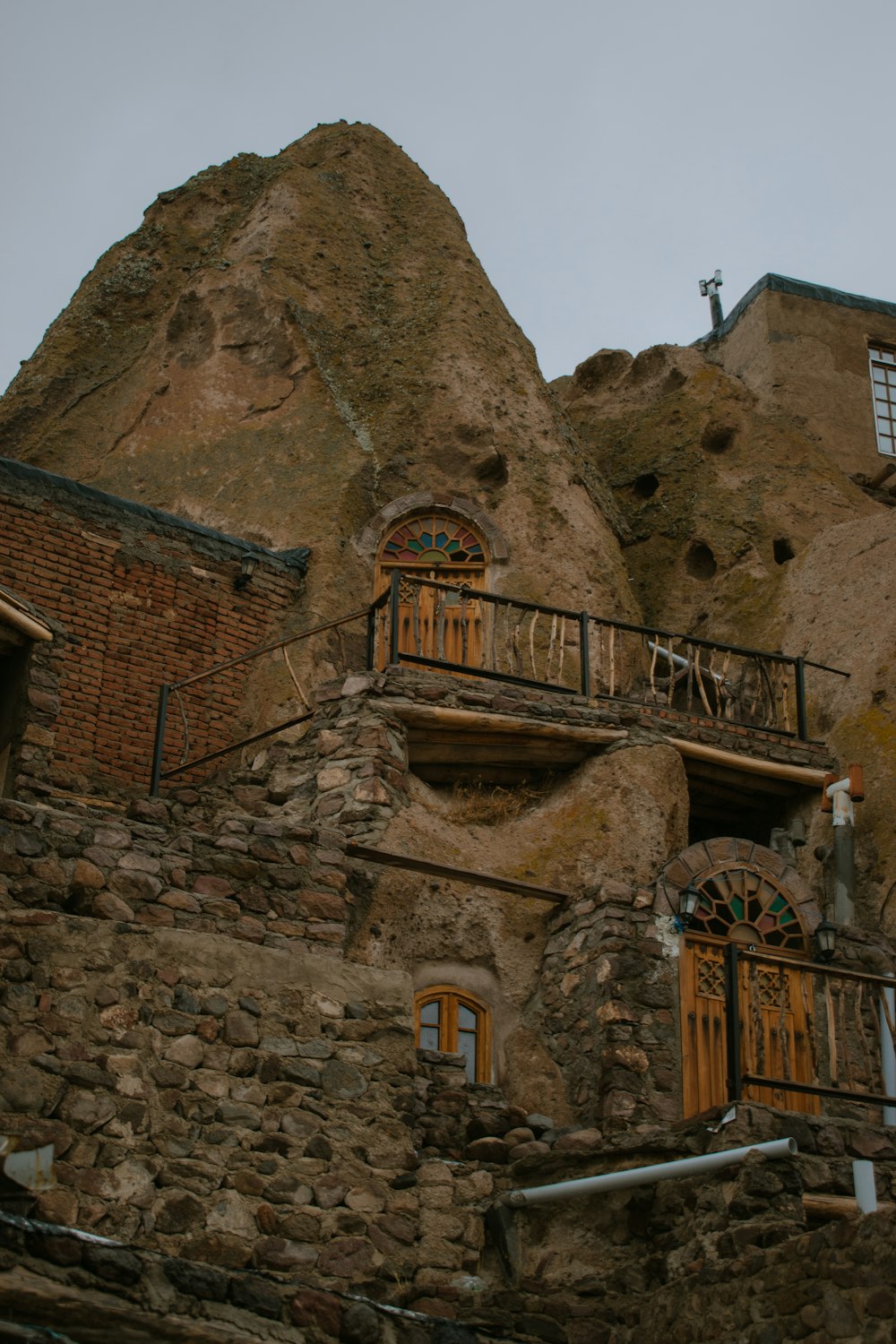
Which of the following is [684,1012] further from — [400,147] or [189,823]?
[400,147]

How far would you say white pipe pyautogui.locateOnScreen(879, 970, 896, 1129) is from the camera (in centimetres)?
1302

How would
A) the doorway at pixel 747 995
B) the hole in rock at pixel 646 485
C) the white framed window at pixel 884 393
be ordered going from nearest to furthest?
the doorway at pixel 747 995 → the hole in rock at pixel 646 485 → the white framed window at pixel 884 393

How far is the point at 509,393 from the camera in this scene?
20438 mm

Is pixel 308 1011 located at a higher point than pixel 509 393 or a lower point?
lower

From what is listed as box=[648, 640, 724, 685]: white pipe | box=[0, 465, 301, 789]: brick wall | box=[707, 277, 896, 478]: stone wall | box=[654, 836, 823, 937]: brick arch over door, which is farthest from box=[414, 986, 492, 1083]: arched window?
box=[707, 277, 896, 478]: stone wall

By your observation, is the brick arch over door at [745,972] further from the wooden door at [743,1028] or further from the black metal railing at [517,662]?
the black metal railing at [517,662]

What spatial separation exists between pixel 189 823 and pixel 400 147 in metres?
12.5

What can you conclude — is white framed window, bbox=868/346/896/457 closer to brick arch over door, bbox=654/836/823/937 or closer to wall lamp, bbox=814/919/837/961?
brick arch over door, bbox=654/836/823/937

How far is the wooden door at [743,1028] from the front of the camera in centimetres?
1268

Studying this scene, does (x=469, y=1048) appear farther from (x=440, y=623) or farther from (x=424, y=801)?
(x=440, y=623)

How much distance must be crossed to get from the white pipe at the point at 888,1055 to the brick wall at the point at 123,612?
258 inches

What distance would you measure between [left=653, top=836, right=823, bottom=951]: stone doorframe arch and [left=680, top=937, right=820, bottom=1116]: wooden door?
73 centimetres

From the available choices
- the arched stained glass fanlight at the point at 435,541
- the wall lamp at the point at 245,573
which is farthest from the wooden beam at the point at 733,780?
the wall lamp at the point at 245,573

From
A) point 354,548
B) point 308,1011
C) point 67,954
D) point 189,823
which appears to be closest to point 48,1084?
point 67,954
